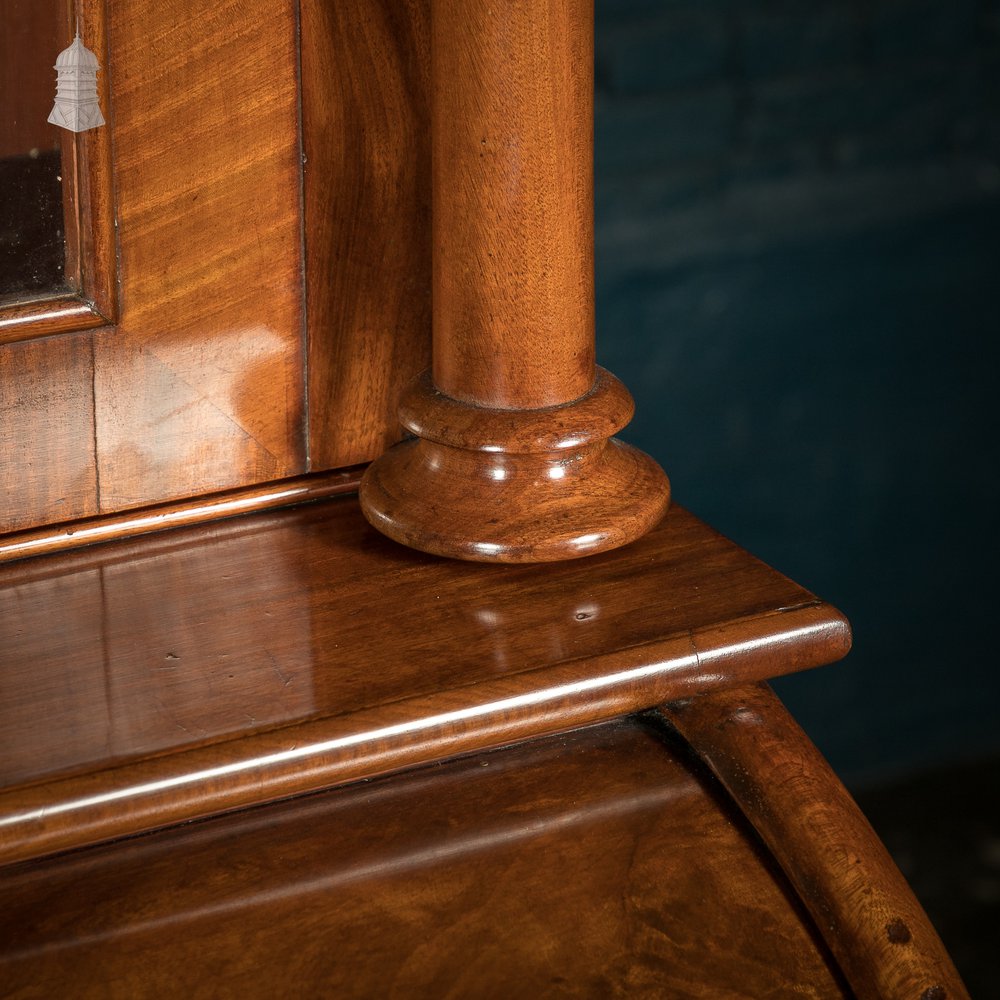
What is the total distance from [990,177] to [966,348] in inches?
9.8

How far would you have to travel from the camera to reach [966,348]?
6.85 feet

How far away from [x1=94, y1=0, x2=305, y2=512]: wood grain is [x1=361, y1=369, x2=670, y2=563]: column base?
108 millimetres

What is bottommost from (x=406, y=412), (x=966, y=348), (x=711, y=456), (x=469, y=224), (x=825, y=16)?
(x=711, y=456)

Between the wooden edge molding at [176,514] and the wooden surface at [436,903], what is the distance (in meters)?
0.24

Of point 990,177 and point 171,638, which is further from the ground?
point 990,177

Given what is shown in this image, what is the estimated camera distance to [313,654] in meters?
0.80

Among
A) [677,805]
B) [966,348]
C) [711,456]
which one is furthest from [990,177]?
[677,805]

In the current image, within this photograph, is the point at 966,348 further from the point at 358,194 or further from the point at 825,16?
the point at 358,194

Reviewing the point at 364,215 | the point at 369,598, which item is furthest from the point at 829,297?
the point at 369,598

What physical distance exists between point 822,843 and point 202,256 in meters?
0.51

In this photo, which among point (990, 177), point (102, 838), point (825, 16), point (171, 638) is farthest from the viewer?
point (990, 177)

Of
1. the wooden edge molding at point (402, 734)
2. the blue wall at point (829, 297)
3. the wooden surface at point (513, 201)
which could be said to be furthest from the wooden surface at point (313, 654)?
the blue wall at point (829, 297)

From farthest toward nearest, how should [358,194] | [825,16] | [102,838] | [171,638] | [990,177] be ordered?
[990,177] < [825,16] < [358,194] < [171,638] < [102,838]

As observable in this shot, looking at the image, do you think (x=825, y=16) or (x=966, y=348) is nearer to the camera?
(x=825, y=16)
